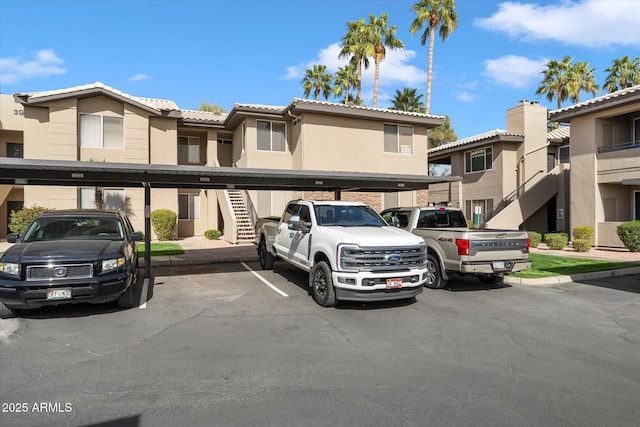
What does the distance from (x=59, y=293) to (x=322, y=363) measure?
4.38m

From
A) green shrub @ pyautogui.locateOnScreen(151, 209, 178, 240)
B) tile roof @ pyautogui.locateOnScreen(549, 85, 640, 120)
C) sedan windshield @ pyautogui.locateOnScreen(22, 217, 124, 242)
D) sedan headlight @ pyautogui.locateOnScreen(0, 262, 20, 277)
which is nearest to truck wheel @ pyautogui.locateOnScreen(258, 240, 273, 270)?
sedan windshield @ pyautogui.locateOnScreen(22, 217, 124, 242)

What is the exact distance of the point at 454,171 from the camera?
93.0ft

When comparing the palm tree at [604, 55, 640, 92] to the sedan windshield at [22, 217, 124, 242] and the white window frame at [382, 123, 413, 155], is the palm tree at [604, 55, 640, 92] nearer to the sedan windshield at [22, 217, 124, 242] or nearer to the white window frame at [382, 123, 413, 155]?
the white window frame at [382, 123, 413, 155]

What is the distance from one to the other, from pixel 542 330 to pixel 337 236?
3632 mm

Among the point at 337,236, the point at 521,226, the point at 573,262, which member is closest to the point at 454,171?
the point at 521,226

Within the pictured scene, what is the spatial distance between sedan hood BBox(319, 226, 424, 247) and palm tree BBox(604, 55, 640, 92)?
118ft

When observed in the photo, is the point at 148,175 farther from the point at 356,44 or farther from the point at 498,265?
the point at 356,44

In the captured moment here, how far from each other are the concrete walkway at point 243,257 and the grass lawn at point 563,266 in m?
0.26

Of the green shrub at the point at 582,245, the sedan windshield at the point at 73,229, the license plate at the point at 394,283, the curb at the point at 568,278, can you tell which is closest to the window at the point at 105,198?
the sedan windshield at the point at 73,229

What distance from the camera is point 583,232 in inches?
703

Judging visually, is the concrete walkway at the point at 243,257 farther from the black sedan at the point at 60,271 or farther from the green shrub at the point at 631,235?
the black sedan at the point at 60,271

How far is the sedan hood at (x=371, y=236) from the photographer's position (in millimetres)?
7273

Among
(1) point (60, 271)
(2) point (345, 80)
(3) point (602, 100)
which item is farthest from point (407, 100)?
(1) point (60, 271)

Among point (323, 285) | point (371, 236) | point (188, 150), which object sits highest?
point (188, 150)
